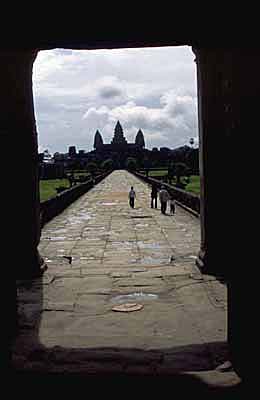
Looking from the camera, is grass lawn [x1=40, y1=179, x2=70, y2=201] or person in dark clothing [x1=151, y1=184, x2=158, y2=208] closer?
person in dark clothing [x1=151, y1=184, x2=158, y2=208]

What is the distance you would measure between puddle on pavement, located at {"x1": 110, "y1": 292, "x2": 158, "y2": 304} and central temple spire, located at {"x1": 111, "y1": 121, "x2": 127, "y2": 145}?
146955 millimetres

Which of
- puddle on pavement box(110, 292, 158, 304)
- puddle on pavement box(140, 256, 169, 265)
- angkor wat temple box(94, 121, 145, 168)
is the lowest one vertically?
puddle on pavement box(140, 256, 169, 265)

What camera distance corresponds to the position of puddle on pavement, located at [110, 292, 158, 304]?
777 centimetres

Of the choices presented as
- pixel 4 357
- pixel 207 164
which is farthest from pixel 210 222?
pixel 4 357

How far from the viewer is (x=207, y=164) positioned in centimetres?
952

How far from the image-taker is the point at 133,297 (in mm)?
7961

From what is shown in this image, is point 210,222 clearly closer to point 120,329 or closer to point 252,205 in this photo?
point 120,329

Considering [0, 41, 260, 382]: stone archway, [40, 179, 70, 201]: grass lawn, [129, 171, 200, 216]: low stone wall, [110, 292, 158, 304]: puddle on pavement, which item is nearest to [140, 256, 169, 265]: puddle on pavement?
[0, 41, 260, 382]: stone archway

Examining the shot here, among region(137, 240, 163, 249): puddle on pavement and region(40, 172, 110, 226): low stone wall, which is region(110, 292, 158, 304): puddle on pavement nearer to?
region(137, 240, 163, 249): puddle on pavement

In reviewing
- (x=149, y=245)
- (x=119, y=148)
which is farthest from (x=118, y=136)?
(x=149, y=245)

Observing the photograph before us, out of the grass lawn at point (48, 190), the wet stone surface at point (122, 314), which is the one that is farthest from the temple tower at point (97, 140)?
the wet stone surface at point (122, 314)

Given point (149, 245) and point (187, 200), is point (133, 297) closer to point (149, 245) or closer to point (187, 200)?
point (149, 245)

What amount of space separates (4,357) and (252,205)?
2.37 meters

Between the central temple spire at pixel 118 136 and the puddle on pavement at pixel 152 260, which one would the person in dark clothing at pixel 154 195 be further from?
the central temple spire at pixel 118 136
